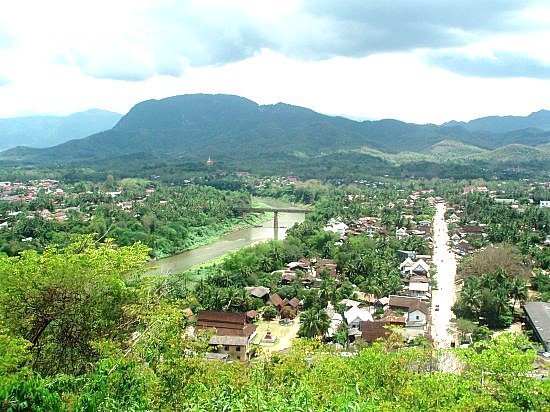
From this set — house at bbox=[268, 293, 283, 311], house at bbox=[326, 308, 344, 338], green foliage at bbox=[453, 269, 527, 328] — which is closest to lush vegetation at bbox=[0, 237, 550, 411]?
house at bbox=[326, 308, 344, 338]

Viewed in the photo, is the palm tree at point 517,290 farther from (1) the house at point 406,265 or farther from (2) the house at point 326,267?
(2) the house at point 326,267

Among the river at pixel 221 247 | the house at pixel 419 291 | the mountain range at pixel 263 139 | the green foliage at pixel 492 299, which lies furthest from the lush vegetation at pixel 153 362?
the mountain range at pixel 263 139

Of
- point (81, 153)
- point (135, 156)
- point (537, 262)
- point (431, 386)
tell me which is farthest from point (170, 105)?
point (431, 386)

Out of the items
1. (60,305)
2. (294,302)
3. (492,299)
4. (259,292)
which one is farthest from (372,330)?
(60,305)

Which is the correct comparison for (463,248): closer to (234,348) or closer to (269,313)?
(269,313)

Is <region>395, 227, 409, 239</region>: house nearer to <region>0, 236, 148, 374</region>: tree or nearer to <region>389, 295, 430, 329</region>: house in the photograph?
<region>389, 295, 430, 329</region>: house

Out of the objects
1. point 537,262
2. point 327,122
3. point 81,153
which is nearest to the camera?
point 537,262

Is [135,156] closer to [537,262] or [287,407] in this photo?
[537,262]
